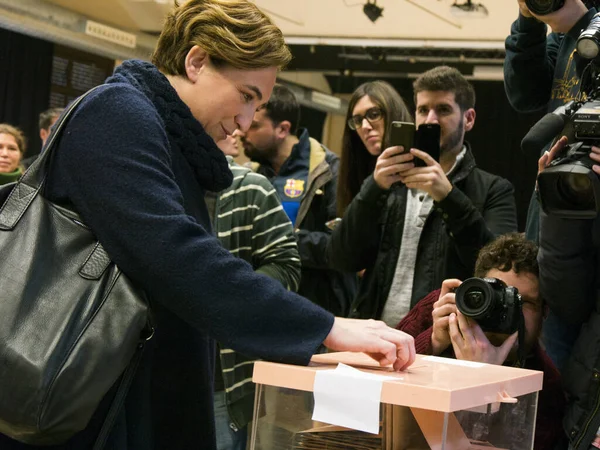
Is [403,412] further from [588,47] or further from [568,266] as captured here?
[588,47]

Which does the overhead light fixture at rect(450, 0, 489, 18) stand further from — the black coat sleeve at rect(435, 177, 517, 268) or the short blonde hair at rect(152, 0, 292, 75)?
the short blonde hair at rect(152, 0, 292, 75)

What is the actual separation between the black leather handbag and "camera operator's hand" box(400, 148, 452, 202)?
1166 millimetres

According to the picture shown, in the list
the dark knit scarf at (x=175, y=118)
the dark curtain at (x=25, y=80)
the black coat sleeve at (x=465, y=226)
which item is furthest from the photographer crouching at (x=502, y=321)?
the dark curtain at (x=25, y=80)

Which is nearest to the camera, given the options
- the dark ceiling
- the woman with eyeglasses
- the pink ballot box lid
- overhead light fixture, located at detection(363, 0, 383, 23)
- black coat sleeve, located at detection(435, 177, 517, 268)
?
the pink ballot box lid

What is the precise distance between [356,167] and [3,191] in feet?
5.70

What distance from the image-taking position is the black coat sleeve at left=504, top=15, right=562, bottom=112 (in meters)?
2.00

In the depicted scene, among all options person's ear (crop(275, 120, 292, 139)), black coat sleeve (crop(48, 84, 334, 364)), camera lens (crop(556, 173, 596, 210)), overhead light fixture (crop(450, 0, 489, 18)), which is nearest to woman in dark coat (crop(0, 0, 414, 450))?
black coat sleeve (crop(48, 84, 334, 364))

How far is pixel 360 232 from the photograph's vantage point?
2.37 m

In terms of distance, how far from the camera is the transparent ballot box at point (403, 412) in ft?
3.61

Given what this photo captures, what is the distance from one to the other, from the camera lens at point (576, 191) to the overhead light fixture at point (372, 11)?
6.35 metres

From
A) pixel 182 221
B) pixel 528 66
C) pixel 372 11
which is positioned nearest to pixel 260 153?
pixel 528 66

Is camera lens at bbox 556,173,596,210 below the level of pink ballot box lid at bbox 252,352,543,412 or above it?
above

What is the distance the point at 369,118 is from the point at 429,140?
603 millimetres

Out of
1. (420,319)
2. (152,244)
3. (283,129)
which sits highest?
(152,244)
